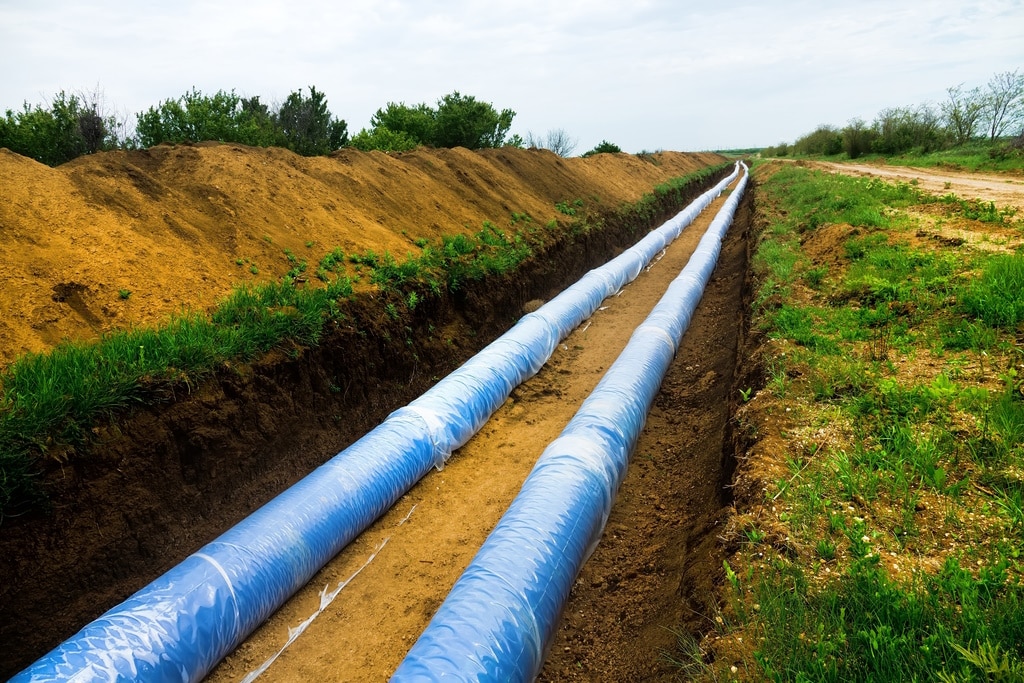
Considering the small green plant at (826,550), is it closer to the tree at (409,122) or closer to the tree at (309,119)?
the tree at (409,122)

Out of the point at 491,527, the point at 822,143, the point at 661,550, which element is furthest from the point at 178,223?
the point at 822,143

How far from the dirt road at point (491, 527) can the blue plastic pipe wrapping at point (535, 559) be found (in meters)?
0.36

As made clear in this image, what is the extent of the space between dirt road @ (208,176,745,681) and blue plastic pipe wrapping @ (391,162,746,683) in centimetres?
36

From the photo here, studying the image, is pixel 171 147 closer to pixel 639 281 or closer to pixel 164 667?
pixel 164 667

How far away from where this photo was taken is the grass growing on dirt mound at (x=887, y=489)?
2.18 meters

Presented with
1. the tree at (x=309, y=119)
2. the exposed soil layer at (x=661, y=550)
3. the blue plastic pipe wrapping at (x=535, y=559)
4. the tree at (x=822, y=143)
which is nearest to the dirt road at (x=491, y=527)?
the exposed soil layer at (x=661, y=550)

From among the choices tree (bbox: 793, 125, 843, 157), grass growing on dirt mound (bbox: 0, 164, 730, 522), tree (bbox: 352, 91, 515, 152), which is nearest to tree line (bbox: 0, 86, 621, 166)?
tree (bbox: 352, 91, 515, 152)

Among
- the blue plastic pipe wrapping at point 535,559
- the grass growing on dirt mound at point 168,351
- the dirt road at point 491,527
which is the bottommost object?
the dirt road at point 491,527

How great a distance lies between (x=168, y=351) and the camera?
4738 mm

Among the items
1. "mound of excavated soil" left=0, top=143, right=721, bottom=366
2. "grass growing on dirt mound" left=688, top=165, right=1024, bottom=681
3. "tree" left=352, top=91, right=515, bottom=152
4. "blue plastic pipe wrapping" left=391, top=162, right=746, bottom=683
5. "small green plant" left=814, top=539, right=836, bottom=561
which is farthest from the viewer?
"tree" left=352, top=91, right=515, bottom=152

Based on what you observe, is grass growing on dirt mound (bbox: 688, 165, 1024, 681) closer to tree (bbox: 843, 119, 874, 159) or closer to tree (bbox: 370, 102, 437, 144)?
tree (bbox: 370, 102, 437, 144)

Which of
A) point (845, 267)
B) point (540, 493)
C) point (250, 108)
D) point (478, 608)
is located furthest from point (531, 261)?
point (250, 108)

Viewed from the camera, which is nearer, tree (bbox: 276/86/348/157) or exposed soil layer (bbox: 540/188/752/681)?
exposed soil layer (bbox: 540/188/752/681)

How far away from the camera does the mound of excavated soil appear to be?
16.8ft
